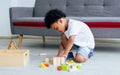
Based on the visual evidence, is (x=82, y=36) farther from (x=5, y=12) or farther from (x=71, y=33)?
(x=5, y=12)

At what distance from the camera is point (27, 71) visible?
5.94ft

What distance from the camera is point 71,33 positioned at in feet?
6.78

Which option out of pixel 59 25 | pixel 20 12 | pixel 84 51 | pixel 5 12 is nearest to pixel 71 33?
pixel 59 25

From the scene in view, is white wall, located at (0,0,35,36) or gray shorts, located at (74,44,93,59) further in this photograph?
white wall, located at (0,0,35,36)

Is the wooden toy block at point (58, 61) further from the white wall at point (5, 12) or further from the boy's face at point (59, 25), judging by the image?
the white wall at point (5, 12)

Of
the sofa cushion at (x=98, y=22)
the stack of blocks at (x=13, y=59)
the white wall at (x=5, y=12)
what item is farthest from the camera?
the white wall at (x=5, y=12)

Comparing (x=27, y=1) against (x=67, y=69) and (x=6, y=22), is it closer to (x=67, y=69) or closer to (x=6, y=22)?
(x=6, y=22)

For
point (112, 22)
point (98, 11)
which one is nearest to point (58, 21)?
point (112, 22)

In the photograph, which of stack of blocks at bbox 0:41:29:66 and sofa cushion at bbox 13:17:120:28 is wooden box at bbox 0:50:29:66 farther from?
sofa cushion at bbox 13:17:120:28

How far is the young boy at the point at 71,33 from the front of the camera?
2010mm

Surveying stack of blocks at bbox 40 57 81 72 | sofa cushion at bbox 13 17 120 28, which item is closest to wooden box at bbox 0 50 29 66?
stack of blocks at bbox 40 57 81 72

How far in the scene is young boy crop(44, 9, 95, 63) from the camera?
2.01m

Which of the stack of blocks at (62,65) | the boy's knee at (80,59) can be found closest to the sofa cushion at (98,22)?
the boy's knee at (80,59)

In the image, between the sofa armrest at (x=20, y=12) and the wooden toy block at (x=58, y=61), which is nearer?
the wooden toy block at (x=58, y=61)
